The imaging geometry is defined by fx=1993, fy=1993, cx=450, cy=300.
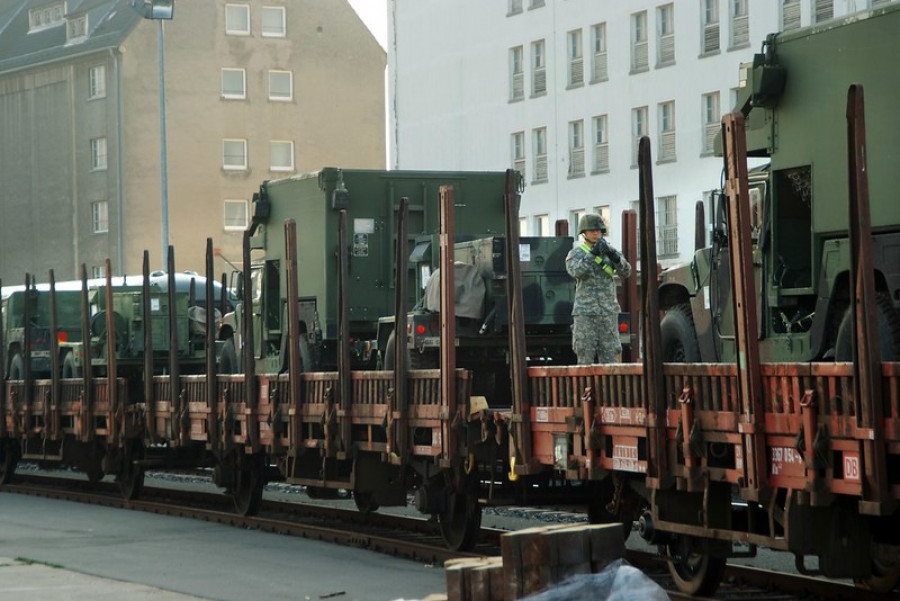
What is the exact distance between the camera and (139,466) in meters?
23.5

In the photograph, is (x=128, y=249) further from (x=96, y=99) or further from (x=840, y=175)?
(x=840, y=175)

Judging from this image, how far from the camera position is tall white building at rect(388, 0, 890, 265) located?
5125cm

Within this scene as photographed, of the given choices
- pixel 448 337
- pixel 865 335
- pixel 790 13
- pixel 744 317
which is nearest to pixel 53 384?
pixel 448 337

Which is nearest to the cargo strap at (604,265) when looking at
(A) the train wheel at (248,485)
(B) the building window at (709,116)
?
(A) the train wheel at (248,485)

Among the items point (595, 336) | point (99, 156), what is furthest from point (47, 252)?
point (595, 336)

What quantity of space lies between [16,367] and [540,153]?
32.0 meters

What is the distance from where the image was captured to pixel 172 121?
70.5 meters

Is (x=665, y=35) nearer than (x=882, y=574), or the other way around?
(x=882, y=574)

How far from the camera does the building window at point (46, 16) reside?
76.0 metres

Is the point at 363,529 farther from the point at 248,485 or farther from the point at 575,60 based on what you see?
the point at 575,60

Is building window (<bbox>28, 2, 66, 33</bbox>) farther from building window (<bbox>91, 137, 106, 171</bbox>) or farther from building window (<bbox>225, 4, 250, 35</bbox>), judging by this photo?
building window (<bbox>225, 4, 250, 35</bbox>)

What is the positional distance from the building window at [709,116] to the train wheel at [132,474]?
2916cm

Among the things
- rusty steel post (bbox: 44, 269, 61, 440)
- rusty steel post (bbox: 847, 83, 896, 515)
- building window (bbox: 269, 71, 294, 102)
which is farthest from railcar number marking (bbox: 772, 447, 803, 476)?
building window (bbox: 269, 71, 294, 102)

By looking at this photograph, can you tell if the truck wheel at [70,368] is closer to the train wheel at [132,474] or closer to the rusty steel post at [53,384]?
the rusty steel post at [53,384]
